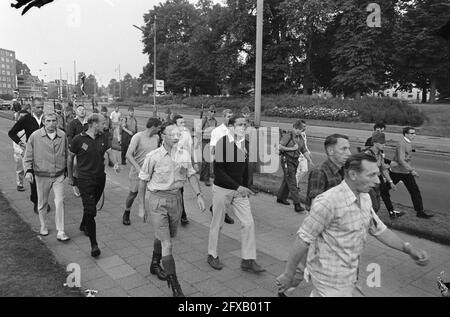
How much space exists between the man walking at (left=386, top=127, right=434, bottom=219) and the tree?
3229 cm

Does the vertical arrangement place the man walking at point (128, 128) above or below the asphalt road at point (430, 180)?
above

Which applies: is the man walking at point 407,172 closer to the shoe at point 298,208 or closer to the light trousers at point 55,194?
the shoe at point 298,208

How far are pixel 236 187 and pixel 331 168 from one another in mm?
1339

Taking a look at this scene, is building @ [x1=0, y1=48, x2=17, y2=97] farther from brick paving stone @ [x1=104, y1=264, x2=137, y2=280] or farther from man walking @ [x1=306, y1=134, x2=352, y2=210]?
man walking @ [x1=306, y1=134, x2=352, y2=210]

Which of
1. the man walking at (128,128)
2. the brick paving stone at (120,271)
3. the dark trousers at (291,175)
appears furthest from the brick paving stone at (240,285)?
the man walking at (128,128)

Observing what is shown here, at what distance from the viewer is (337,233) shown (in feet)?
8.88

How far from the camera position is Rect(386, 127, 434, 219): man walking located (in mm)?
7121

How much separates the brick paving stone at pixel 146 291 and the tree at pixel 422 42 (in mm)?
37211

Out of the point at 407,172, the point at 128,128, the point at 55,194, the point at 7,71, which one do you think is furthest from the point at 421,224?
the point at 7,71

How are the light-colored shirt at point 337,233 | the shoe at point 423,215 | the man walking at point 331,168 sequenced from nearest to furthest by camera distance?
the light-colored shirt at point 337,233 < the man walking at point 331,168 < the shoe at point 423,215

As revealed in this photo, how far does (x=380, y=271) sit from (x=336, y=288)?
2610 millimetres

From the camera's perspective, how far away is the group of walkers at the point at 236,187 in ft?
8.94

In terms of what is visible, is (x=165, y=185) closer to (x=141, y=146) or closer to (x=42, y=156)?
(x=141, y=146)
